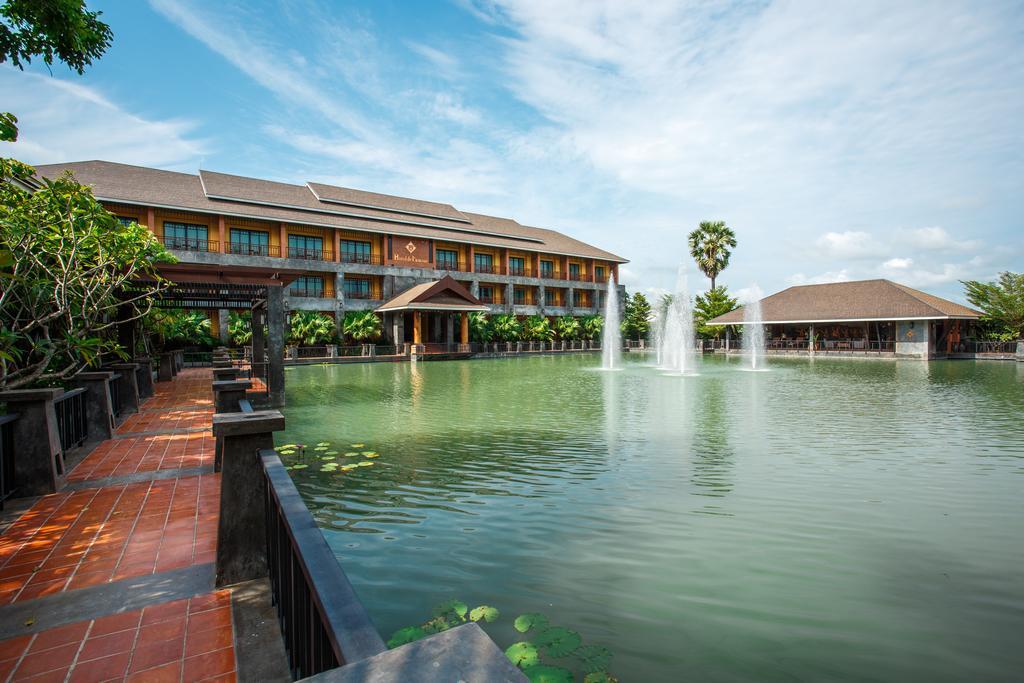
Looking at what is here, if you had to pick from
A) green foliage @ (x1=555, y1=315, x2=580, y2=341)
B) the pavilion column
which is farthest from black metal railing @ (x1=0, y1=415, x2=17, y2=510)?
green foliage @ (x1=555, y1=315, x2=580, y2=341)

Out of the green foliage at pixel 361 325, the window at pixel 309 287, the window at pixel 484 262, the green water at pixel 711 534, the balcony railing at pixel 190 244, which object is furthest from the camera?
the window at pixel 484 262

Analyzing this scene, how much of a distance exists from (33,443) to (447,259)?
43298mm

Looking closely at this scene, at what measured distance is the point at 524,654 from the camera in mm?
3883

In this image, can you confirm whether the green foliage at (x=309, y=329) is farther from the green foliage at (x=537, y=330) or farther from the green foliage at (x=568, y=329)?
the green foliage at (x=568, y=329)

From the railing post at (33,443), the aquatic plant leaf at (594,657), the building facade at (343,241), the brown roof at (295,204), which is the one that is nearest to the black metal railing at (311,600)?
the aquatic plant leaf at (594,657)

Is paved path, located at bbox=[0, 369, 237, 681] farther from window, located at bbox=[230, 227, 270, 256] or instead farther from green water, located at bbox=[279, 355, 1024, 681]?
window, located at bbox=[230, 227, 270, 256]

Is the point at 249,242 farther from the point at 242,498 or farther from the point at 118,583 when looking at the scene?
the point at 242,498

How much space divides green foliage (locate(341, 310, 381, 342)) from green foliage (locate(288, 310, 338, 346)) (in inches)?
68.2

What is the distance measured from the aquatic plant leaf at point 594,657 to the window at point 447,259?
44.4 meters

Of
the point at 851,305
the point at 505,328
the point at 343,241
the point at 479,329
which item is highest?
the point at 343,241

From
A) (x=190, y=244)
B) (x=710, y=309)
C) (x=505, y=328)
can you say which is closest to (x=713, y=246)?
(x=710, y=309)

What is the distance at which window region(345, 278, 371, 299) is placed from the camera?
42.5 meters

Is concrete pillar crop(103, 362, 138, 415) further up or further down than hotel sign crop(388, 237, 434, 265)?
further down

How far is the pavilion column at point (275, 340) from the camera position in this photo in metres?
15.0
